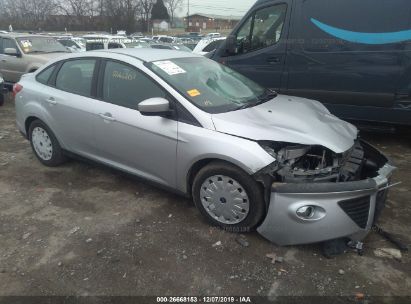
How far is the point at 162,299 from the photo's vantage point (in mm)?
2566

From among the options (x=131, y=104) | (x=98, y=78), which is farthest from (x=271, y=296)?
(x=98, y=78)

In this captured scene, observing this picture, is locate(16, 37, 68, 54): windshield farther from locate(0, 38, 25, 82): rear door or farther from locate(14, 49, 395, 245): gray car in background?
locate(14, 49, 395, 245): gray car in background

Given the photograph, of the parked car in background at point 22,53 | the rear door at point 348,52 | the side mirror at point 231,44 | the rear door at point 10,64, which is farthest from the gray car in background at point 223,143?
the rear door at point 10,64

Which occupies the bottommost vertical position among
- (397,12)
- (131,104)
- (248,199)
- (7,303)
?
(7,303)

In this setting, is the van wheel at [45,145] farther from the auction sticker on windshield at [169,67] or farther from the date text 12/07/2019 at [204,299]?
the date text 12/07/2019 at [204,299]

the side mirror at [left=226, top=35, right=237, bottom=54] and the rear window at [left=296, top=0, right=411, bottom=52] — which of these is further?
the side mirror at [left=226, top=35, right=237, bottom=54]

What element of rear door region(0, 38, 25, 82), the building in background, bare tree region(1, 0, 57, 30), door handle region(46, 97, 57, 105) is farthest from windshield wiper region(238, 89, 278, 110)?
the building in background

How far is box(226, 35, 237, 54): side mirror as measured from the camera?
625cm

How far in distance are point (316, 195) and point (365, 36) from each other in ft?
11.0

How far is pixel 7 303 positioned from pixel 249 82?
10.4ft

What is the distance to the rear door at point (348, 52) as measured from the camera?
4949mm

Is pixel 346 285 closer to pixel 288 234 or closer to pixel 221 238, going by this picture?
pixel 288 234

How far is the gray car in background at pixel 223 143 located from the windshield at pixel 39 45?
6.53m

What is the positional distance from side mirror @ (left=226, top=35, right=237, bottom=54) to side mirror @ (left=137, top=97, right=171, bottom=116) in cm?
339
